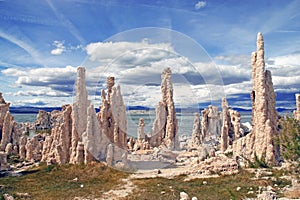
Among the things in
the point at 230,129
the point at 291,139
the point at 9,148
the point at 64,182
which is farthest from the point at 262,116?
the point at 9,148

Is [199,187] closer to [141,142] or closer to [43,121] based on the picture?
[141,142]

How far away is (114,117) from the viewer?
3284cm

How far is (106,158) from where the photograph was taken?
29.6 meters

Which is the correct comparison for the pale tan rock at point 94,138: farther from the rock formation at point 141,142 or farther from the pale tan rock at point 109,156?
the rock formation at point 141,142

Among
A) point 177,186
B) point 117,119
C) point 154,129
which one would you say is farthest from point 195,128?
point 177,186

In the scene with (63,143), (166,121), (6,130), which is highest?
(166,121)

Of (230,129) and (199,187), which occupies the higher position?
(230,129)

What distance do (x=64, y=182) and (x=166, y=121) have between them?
75.9ft

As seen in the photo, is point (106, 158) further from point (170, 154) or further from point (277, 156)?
point (277, 156)

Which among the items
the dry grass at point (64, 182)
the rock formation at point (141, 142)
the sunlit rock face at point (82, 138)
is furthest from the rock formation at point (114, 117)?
the rock formation at point (141, 142)

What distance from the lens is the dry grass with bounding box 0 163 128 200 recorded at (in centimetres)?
2288

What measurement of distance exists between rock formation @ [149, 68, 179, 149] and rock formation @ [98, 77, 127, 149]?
13.9 meters

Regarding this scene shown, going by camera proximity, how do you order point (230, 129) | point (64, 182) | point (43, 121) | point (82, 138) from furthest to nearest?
point (43, 121) < point (230, 129) < point (82, 138) < point (64, 182)

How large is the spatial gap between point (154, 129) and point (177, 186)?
24.9 metres
